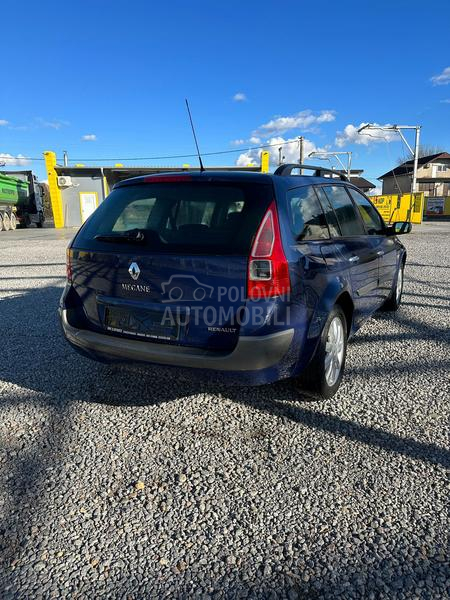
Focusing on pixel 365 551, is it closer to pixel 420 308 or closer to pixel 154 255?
pixel 154 255

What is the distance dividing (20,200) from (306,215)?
100 ft

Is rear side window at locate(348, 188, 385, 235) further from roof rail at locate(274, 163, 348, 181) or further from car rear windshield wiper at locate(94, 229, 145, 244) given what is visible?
car rear windshield wiper at locate(94, 229, 145, 244)

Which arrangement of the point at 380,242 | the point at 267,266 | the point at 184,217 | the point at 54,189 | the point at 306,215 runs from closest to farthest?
the point at 267,266 → the point at 184,217 → the point at 306,215 → the point at 380,242 → the point at 54,189

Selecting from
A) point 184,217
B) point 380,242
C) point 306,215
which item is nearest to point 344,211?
point 380,242

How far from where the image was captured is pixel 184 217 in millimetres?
2895

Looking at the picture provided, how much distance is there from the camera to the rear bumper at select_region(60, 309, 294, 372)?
255 centimetres

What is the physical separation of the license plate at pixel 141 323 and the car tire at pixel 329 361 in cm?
97

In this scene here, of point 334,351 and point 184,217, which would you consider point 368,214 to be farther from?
point 184,217

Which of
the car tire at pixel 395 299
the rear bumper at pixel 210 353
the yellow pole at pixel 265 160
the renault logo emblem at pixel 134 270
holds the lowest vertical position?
the car tire at pixel 395 299

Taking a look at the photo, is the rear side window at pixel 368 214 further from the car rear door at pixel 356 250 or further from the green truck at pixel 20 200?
the green truck at pixel 20 200

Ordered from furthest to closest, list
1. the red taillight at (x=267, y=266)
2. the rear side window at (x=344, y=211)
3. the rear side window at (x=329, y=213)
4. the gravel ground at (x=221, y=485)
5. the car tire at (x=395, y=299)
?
the car tire at (x=395, y=299), the rear side window at (x=344, y=211), the rear side window at (x=329, y=213), the red taillight at (x=267, y=266), the gravel ground at (x=221, y=485)

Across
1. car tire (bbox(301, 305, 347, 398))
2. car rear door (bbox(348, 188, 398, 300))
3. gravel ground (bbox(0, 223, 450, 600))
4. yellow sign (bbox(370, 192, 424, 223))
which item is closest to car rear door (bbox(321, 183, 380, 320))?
car rear door (bbox(348, 188, 398, 300))

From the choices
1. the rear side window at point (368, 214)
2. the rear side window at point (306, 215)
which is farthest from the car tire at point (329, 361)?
the rear side window at point (368, 214)

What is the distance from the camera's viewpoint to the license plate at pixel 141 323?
2744mm
